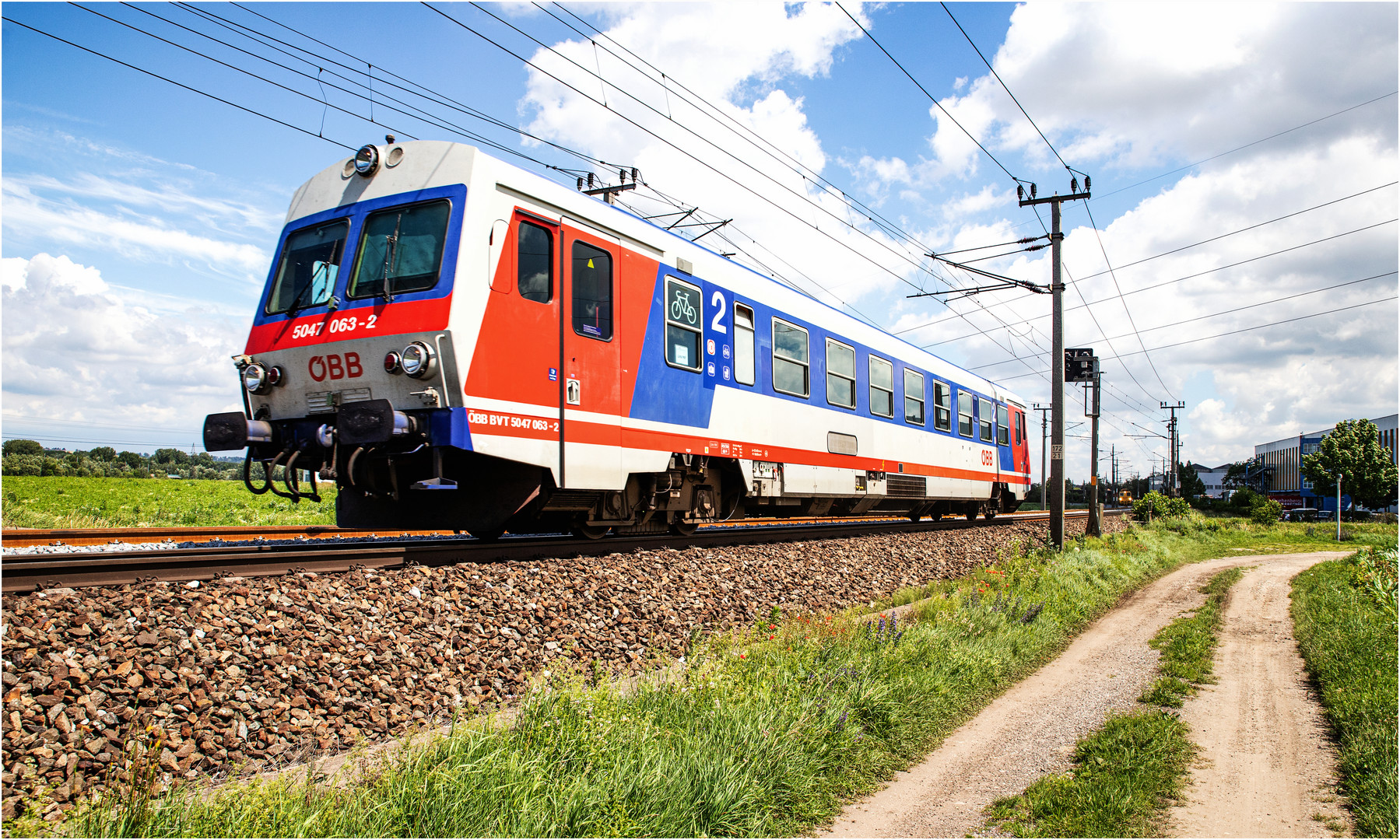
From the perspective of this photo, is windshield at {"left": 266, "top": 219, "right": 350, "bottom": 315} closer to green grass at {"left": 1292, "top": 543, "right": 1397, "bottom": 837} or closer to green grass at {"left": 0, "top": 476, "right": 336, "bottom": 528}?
green grass at {"left": 0, "top": 476, "right": 336, "bottom": 528}

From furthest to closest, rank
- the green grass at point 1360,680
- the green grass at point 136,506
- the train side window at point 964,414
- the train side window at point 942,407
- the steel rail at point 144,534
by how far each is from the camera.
Answer: 1. the train side window at point 964,414
2. the train side window at point 942,407
3. the green grass at point 136,506
4. the steel rail at point 144,534
5. the green grass at point 1360,680

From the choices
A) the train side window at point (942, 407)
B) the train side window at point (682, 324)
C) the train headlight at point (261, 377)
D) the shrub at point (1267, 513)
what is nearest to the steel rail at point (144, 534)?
the train headlight at point (261, 377)

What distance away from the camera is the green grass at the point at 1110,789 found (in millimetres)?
4293

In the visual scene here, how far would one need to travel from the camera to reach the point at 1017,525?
71.4ft

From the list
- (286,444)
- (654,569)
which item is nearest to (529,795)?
(654,569)

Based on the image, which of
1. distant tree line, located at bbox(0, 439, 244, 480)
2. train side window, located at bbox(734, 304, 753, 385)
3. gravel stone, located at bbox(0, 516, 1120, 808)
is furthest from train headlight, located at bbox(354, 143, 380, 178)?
distant tree line, located at bbox(0, 439, 244, 480)

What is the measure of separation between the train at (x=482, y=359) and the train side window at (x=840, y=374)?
305cm

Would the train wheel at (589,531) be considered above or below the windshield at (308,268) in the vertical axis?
below

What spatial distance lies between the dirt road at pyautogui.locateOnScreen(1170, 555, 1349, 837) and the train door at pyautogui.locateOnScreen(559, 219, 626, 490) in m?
5.65

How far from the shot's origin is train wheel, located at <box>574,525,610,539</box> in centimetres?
955

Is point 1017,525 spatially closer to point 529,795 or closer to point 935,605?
point 935,605

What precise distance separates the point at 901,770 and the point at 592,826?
2.44m

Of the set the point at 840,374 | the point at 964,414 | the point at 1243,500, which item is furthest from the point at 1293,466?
the point at 840,374

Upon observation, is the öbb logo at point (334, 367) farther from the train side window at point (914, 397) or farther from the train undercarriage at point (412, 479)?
the train side window at point (914, 397)
